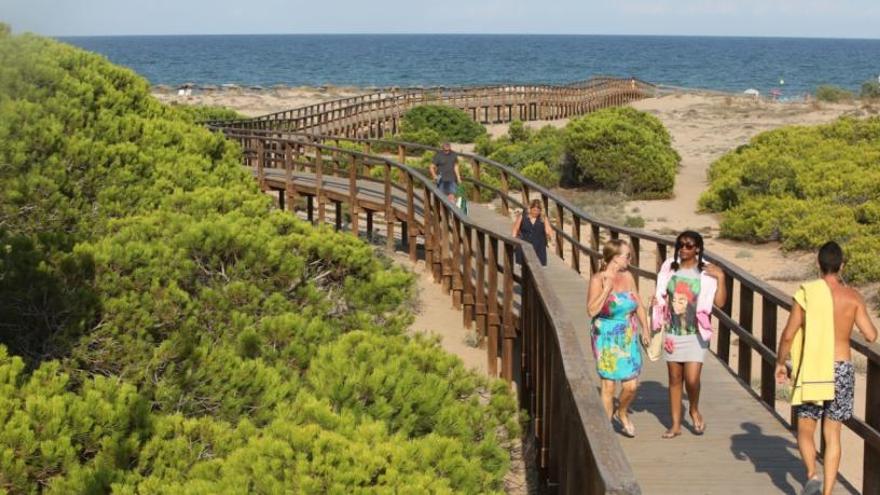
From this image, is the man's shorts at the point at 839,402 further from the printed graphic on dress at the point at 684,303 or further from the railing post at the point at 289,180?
the railing post at the point at 289,180

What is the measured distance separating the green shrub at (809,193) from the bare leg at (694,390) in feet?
33.1

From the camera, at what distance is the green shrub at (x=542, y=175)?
1064 inches

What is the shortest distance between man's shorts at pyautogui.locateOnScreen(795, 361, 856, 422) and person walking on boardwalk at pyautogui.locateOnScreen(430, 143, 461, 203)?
9429 mm

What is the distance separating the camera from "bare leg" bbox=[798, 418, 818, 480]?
5809mm

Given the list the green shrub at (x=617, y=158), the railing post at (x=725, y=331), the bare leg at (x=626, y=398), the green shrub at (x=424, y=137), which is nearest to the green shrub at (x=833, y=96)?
the green shrub at (x=424, y=137)

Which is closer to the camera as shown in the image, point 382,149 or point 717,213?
point 717,213

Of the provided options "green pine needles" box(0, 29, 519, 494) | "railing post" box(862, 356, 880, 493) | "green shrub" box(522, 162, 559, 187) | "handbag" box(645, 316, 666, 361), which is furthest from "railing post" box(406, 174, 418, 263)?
"green shrub" box(522, 162, 559, 187)

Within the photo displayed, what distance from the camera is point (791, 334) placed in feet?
19.2

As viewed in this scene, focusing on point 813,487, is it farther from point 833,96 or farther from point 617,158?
point 833,96

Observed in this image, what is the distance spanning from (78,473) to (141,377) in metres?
1.69

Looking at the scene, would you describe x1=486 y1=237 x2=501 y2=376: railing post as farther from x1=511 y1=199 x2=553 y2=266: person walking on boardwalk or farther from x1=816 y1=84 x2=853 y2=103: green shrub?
x1=816 y1=84 x2=853 y2=103: green shrub

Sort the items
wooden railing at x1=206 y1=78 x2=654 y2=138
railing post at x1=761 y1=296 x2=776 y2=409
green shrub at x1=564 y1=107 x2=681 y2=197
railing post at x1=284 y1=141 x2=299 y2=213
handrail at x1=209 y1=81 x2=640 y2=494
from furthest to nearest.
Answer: wooden railing at x1=206 y1=78 x2=654 y2=138
green shrub at x1=564 y1=107 x2=681 y2=197
railing post at x1=284 y1=141 x2=299 y2=213
railing post at x1=761 y1=296 x2=776 y2=409
handrail at x1=209 y1=81 x2=640 y2=494

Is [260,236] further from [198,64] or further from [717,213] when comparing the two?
[198,64]

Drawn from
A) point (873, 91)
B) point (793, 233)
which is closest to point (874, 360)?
point (793, 233)
